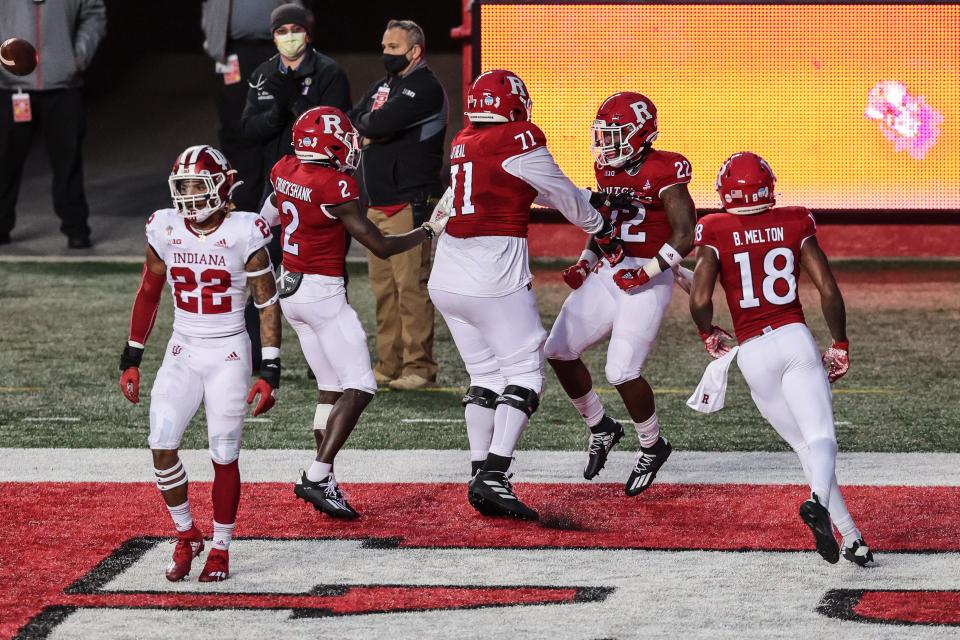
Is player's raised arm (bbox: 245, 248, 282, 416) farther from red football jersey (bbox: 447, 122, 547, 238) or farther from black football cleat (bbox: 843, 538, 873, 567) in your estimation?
black football cleat (bbox: 843, 538, 873, 567)

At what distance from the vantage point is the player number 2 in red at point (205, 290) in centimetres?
532

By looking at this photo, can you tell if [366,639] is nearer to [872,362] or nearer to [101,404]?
[101,404]

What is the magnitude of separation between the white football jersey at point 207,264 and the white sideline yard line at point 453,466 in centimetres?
145

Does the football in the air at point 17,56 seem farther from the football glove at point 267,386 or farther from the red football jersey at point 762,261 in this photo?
the red football jersey at point 762,261

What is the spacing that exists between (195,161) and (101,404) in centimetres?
335

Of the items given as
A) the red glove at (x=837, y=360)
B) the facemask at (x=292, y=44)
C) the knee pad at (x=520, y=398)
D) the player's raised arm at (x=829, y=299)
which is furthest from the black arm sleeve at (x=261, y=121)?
the red glove at (x=837, y=360)

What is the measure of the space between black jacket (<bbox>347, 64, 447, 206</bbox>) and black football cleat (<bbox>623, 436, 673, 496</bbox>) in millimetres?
2508

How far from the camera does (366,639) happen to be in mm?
4555

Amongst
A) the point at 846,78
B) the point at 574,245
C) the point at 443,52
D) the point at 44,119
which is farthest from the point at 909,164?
the point at 443,52

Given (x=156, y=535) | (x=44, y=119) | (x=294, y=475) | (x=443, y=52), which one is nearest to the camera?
(x=156, y=535)

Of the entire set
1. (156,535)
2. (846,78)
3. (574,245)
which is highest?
(846,78)

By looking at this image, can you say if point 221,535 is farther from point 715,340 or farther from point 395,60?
point 395,60

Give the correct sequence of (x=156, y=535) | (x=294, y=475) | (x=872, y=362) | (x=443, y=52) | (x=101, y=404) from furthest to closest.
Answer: (x=443, y=52) → (x=872, y=362) → (x=101, y=404) → (x=294, y=475) → (x=156, y=535)

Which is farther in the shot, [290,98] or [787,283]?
[290,98]
